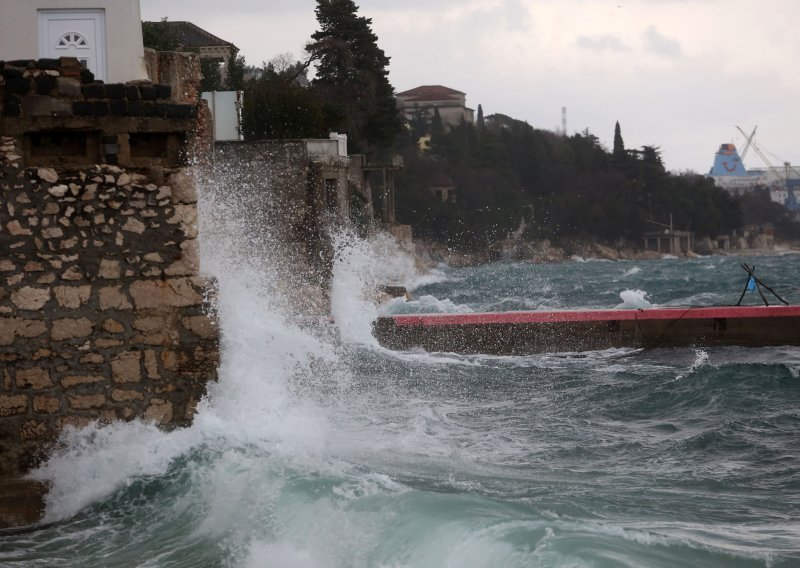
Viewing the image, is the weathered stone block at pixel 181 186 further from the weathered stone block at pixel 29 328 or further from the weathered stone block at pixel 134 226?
the weathered stone block at pixel 29 328

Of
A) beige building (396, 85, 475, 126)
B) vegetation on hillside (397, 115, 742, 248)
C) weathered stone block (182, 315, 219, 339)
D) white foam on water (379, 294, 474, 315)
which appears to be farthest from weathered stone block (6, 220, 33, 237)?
beige building (396, 85, 475, 126)

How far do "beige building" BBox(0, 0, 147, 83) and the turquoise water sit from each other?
3517 millimetres

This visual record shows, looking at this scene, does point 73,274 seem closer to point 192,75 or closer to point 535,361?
point 192,75

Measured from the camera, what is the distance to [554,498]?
7.75 metres

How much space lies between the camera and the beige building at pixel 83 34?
11.8 metres

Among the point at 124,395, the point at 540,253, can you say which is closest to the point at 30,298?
the point at 124,395

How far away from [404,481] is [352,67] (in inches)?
1606

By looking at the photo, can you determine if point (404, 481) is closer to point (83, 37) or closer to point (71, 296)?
point (71, 296)

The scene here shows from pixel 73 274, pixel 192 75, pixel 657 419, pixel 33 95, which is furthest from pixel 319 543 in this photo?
pixel 192 75

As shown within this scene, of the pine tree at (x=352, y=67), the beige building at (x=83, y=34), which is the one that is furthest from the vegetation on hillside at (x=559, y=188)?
the beige building at (x=83, y=34)

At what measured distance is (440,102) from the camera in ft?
439

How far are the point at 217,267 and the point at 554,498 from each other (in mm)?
3071

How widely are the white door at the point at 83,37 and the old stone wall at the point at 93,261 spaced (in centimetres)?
504

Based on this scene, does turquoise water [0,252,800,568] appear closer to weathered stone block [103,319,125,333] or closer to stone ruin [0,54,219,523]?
stone ruin [0,54,219,523]
